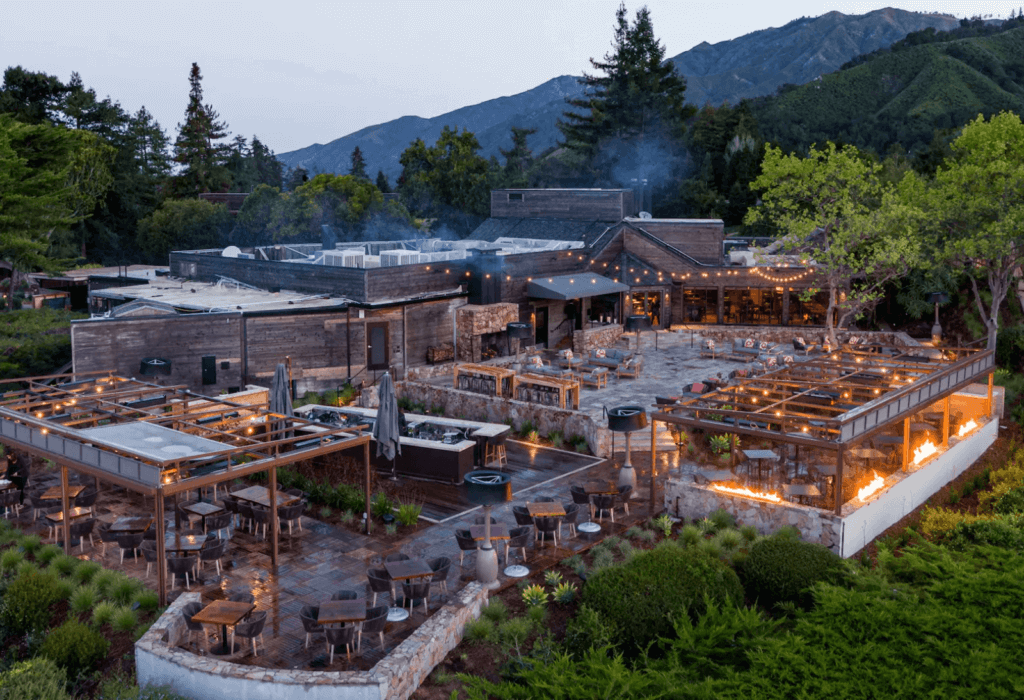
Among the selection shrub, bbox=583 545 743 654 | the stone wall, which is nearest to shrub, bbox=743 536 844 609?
shrub, bbox=583 545 743 654

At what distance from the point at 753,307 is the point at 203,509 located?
22.5 m

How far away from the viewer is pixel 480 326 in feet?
82.2

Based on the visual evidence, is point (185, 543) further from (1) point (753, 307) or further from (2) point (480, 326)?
(1) point (753, 307)

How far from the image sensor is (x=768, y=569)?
11.3 m

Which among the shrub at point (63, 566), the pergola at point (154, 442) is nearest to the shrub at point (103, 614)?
the pergola at point (154, 442)

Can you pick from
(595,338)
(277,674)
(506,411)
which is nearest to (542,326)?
(595,338)

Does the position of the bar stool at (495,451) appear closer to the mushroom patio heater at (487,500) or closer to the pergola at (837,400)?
the pergola at (837,400)

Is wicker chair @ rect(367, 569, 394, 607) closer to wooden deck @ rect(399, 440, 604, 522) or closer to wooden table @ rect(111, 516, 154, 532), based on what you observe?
wooden deck @ rect(399, 440, 604, 522)

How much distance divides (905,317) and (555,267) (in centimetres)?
1279

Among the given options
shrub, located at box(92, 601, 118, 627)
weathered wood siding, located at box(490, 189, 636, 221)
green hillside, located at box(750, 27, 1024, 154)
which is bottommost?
shrub, located at box(92, 601, 118, 627)

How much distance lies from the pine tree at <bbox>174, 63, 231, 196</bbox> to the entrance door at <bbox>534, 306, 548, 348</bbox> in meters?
40.7

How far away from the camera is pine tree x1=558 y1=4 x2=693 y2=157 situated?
52.7 m

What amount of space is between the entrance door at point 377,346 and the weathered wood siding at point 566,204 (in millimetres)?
12245

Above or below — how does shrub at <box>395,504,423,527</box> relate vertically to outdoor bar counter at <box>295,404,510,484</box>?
below
